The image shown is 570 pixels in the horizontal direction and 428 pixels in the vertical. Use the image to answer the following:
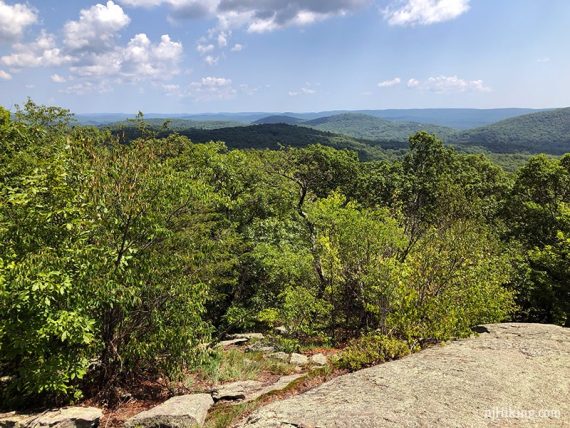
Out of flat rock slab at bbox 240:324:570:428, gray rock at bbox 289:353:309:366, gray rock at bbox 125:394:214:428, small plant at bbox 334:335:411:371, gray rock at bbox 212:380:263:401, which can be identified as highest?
flat rock slab at bbox 240:324:570:428

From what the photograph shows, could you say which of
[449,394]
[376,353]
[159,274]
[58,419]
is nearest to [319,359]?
[376,353]

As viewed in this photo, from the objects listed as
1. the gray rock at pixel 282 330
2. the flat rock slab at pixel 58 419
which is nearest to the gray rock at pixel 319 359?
the gray rock at pixel 282 330

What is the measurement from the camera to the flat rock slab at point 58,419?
872 cm

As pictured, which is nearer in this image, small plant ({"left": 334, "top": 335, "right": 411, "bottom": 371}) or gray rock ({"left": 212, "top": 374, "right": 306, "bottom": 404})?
small plant ({"left": 334, "top": 335, "right": 411, "bottom": 371})

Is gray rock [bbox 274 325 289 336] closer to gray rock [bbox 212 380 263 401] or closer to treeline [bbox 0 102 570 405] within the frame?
treeline [bbox 0 102 570 405]

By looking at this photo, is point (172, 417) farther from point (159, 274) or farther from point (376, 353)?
point (376, 353)

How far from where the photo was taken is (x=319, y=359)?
15.4 meters

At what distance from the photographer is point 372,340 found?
1118 centimetres

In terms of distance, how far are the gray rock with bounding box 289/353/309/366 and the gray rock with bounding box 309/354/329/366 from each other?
26 cm

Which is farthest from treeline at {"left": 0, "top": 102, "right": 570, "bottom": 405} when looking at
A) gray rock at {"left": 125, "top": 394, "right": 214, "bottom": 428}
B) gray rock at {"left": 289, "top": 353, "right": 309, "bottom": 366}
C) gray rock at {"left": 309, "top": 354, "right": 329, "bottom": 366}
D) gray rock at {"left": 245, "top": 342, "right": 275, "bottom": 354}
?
gray rock at {"left": 309, "top": 354, "right": 329, "bottom": 366}

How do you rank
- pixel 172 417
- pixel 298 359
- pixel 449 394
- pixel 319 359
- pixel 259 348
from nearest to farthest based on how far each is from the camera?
pixel 449 394 < pixel 172 417 < pixel 319 359 < pixel 298 359 < pixel 259 348

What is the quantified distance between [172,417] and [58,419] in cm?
260

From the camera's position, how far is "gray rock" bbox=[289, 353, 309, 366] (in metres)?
15.2

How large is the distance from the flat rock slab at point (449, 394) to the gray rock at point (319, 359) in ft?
19.6
